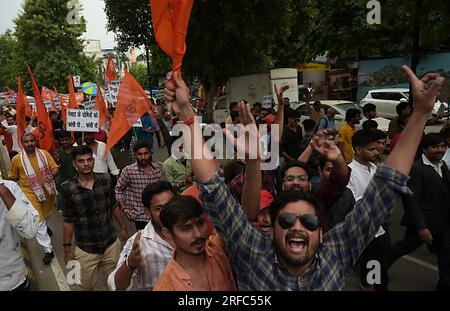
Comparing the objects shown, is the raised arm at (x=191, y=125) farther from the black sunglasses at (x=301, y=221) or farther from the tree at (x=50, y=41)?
the tree at (x=50, y=41)

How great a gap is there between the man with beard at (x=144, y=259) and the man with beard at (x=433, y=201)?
241cm

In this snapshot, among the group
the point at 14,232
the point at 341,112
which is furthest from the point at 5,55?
the point at 14,232

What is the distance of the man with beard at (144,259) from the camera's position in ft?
7.55

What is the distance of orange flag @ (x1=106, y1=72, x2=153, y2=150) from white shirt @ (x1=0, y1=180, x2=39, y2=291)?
2.85 meters

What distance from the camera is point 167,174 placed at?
4965 mm

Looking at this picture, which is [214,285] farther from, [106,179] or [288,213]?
[106,179]

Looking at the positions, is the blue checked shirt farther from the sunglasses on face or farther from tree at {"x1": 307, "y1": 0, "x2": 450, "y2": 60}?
tree at {"x1": 307, "y1": 0, "x2": 450, "y2": 60}

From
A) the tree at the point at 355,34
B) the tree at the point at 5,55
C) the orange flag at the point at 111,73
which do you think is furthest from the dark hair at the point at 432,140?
the tree at the point at 5,55

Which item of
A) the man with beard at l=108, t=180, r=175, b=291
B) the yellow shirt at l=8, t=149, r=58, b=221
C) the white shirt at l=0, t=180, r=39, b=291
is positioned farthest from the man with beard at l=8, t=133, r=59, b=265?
the man with beard at l=108, t=180, r=175, b=291

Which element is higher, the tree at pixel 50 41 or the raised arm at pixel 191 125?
the tree at pixel 50 41

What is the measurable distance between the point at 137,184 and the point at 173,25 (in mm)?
2525

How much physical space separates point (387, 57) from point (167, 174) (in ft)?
75.1

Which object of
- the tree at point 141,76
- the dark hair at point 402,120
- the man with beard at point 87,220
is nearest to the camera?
the man with beard at point 87,220

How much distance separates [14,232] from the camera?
119 inches
